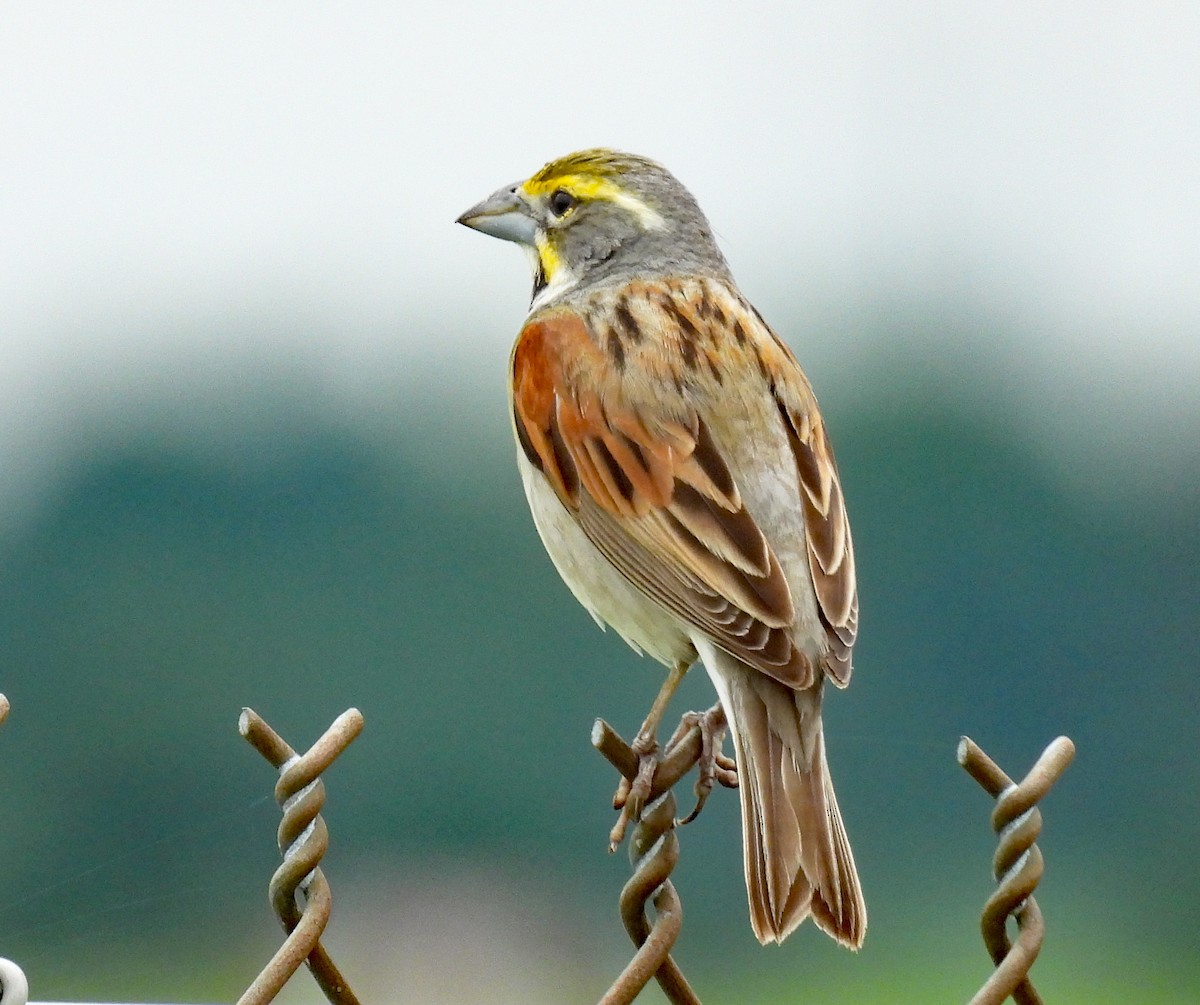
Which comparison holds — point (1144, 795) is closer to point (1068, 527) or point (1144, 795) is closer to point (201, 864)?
point (1068, 527)

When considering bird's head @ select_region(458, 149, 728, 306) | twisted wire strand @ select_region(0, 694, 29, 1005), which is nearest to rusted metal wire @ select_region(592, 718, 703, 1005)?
twisted wire strand @ select_region(0, 694, 29, 1005)

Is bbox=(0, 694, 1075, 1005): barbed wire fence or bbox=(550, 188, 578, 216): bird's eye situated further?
bbox=(550, 188, 578, 216): bird's eye

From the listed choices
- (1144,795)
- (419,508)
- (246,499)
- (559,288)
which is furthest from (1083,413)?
(559,288)

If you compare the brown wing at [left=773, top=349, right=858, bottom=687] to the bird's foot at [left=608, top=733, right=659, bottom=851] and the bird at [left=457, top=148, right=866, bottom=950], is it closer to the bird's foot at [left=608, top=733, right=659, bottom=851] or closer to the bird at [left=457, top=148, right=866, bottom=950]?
the bird at [left=457, top=148, right=866, bottom=950]

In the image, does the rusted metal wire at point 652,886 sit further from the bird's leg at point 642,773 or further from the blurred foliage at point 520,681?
the blurred foliage at point 520,681

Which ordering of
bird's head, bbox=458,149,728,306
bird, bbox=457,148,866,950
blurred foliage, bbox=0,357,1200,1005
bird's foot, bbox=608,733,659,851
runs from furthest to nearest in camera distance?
blurred foliage, bbox=0,357,1200,1005 → bird's head, bbox=458,149,728,306 → bird, bbox=457,148,866,950 → bird's foot, bbox=608,733,659,851

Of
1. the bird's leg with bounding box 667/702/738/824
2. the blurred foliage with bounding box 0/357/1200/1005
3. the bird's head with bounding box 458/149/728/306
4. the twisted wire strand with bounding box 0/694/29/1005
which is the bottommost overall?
the blurred foliage with bounding box 0/357/1200/1005
